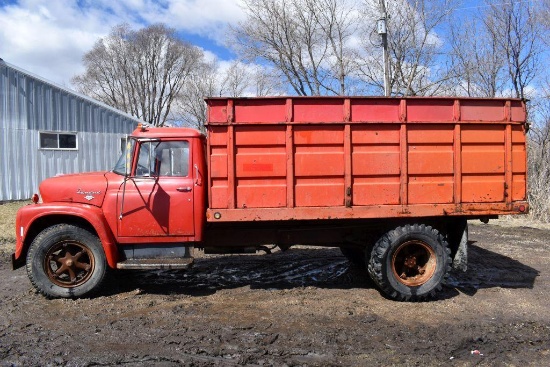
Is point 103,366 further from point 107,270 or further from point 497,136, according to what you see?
point 497,136

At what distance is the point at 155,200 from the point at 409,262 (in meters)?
3.36

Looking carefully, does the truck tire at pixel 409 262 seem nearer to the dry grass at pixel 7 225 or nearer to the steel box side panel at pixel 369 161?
the steel box side panel at pixel 369 161

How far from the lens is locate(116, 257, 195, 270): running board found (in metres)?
5.61

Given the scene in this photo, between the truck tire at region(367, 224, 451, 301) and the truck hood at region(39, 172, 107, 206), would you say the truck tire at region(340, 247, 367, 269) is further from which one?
the truck hood at region(39, 172, 107, 206)

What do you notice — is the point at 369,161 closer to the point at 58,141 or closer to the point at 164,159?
the point at 164,159

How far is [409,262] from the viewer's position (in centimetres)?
591

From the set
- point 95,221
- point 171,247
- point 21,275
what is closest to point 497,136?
point 171,247

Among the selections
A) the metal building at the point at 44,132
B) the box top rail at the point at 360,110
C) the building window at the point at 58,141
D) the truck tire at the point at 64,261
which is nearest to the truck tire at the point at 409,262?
the box top rail at the point at 360,110

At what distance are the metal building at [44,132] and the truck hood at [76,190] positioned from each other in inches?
406

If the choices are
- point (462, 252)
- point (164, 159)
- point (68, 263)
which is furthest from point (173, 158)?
point (462, 252)

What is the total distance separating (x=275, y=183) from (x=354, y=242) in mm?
1503

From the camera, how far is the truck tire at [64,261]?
5.63m

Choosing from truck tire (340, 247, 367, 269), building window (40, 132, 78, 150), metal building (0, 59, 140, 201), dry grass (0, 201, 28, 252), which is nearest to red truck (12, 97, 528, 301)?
truck tire (340, 247, 367, 269)

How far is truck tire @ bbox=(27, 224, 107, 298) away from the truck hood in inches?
13.9
